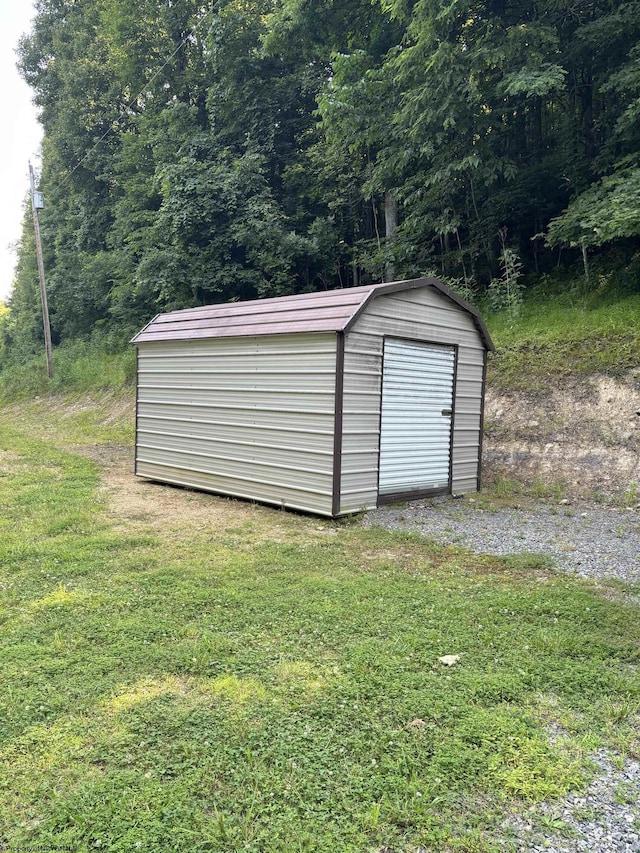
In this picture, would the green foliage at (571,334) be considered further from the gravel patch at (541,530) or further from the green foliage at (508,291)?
the gravel patch at (541,530)

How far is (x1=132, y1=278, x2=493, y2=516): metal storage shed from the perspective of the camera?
6.40 meters

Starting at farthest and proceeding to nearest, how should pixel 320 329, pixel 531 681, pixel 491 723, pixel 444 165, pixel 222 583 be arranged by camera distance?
pixel 444 165
pixel 320 329
pixel 222 583
pixel 531 681
pixel 491 723

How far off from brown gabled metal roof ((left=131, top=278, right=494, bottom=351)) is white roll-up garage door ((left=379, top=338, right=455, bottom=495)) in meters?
0.68

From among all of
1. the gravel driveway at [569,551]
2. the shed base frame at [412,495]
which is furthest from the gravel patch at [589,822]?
the shed base frame at [412,495]

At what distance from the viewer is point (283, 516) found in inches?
258

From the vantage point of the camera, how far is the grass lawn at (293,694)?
1.92 meters

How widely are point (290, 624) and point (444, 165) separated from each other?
11927mm

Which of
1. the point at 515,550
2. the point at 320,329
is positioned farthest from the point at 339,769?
the point at 320,329

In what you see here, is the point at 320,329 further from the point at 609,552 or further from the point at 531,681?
the point at 531,681

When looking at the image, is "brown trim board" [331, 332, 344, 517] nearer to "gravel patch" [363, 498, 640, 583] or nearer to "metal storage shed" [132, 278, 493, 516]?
"metal storage shed" [132, 278, 493, 516]

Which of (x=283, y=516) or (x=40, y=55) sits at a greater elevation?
(x=40, y=55)

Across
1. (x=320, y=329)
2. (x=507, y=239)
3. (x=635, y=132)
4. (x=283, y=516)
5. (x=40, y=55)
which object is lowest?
(x=283, y=516)

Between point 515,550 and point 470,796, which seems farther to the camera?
point 515,550

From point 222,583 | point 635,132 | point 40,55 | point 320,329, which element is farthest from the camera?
point 40,55
